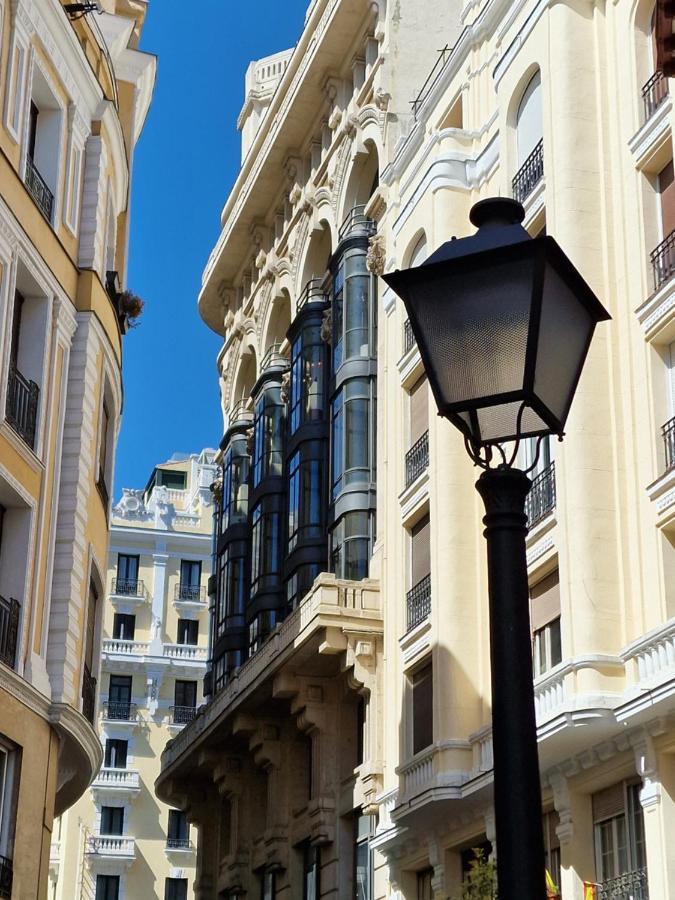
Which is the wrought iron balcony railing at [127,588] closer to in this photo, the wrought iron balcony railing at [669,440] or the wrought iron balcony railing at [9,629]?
the wrought iron balcony railing at [9,629]

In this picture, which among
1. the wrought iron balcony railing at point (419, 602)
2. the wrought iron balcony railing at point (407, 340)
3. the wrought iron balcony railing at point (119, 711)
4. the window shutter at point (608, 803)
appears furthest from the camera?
the wrought iron balcony railing at point (119, 711)

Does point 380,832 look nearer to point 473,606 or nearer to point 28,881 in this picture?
point 473,606

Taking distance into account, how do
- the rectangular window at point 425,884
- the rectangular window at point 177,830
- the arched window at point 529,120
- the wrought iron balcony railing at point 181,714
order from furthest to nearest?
the wrought iron balcony railing at point 181,714 → the rectangular window at point 177,830 → the rectangular window at point 425,884 → the arched window at point 529,120

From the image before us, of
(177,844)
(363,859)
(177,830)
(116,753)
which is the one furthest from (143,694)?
(363,859)

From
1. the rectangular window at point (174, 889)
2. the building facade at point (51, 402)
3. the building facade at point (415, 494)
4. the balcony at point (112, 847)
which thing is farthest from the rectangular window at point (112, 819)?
the building facade at point (51, 402)

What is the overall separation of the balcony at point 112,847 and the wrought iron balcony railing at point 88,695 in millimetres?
32290

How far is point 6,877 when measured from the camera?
1898 cm

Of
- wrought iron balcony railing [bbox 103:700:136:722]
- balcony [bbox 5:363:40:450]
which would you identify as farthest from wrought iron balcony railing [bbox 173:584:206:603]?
balcony [bbox 5:363:40:450]

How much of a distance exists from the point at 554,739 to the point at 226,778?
775 inches

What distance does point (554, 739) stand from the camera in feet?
68.0

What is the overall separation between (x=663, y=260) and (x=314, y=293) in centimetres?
1865

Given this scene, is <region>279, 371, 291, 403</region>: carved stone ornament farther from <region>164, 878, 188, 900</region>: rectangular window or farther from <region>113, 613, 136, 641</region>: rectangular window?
<region>164, 878, 188, 900</region>: rectangular window

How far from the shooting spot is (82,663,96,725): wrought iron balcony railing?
22672 millimetres

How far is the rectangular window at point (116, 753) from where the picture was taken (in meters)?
55.7
